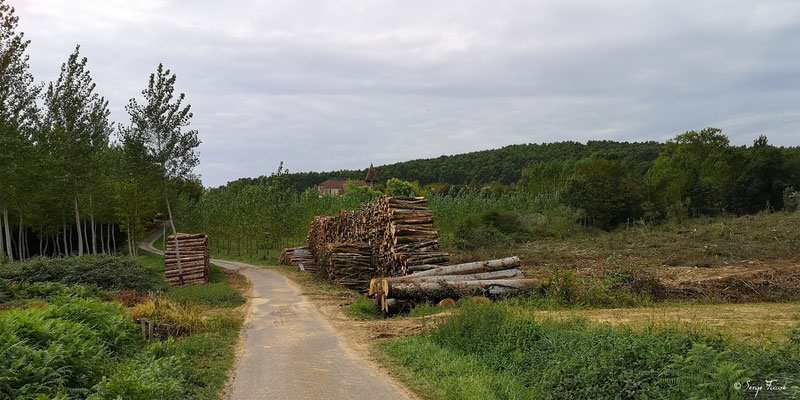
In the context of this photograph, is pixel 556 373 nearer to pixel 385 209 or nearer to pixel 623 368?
pixel 623 368

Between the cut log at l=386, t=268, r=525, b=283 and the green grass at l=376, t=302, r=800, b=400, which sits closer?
the green grass at l=376, t=302, r=800, b=400

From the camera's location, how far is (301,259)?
99.7 ft

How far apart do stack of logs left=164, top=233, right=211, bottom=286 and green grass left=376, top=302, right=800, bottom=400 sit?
15.8 m

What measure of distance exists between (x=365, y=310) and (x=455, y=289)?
2599 mm

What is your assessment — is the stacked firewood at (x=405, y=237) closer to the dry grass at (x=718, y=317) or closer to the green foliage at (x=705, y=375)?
the dry grass at (x=718, y=317)

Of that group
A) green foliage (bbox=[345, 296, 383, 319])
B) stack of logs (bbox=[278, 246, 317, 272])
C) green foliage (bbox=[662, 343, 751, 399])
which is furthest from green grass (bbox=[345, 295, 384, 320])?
stack of logs (bbox=[278, 246, 317, 272])

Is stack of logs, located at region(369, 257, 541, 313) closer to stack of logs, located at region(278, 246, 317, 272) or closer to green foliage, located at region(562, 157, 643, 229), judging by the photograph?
stack of logs, located at region(278, 246, 317, 272)

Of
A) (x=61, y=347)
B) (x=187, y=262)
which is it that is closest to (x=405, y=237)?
(x=187, y=262)

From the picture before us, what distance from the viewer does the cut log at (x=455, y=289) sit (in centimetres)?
1409

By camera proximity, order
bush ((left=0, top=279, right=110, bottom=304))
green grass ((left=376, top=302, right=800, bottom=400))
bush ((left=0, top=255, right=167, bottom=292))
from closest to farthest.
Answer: green grass ((left=376, top=302, right=800, bottom=400))
bush ((left=0, top=279, right=110, bottom=304))
bush ((left=0, top=255, right=167, bottom=292))

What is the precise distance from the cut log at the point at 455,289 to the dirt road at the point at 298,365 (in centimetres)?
213

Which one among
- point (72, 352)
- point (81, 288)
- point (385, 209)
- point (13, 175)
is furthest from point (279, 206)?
point (72, 352)

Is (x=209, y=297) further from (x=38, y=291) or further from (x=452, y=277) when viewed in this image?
(x=452, y=277)

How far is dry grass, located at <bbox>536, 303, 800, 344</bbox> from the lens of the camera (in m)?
8.90
